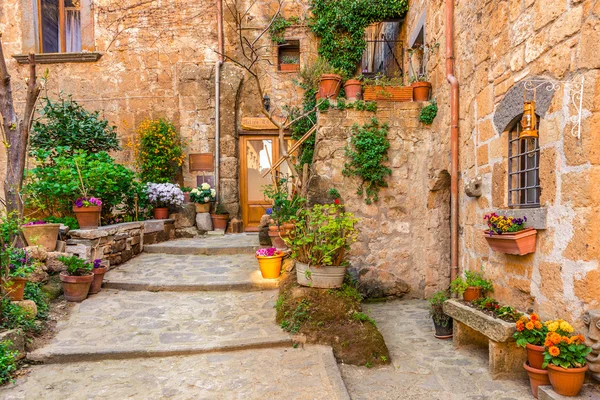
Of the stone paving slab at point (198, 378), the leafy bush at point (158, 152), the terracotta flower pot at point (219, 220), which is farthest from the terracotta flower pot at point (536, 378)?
the leafy bush at point (158, 152)

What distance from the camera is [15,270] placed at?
3621mm

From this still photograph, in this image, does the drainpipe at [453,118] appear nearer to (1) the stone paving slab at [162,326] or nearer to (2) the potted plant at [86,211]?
(1) the stone paving slab at [162,326]

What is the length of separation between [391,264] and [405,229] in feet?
1.70

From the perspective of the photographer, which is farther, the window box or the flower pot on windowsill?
the window box

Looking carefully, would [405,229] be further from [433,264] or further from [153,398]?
[153,398]

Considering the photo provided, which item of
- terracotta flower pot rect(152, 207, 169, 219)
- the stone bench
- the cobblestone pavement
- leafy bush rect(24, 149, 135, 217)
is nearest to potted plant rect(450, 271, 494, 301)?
the stone bench

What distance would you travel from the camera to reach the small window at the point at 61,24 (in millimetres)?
8344

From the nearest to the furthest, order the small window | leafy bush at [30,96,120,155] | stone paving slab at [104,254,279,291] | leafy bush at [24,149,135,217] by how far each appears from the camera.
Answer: stone paving slab at [104,254,279,291]
leafy bush at [24,149,135,217]
leafy bush at [30,96,120,155]
the small window

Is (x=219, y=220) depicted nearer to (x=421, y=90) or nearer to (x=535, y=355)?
(x=421, y=90)

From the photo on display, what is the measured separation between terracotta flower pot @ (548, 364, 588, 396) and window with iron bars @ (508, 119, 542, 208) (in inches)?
47.5

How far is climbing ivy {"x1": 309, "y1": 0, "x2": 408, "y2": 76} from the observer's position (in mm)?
7543

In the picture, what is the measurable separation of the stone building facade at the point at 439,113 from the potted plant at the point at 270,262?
3.71 feet

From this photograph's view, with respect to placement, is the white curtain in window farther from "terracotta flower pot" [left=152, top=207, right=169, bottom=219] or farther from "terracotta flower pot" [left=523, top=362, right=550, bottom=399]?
"terracotta flower pot" [left=523, top=362, right=550, bottom=399]

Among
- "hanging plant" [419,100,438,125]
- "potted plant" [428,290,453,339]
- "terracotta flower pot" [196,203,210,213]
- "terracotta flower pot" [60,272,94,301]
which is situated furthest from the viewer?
"terracotta flower pot" [196,203,210,213]
